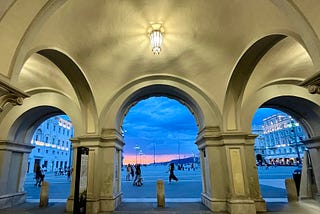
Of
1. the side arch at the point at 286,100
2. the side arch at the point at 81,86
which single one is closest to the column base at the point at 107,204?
the side arch at the point at 81,86

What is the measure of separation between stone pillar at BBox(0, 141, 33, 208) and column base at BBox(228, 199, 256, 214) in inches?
352

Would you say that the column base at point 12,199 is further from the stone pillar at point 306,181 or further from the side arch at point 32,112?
the stone pillar at point 306,181

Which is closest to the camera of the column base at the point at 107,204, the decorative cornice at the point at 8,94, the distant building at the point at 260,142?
the decorative cornice at the point at 8,94

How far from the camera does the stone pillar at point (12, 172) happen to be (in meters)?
8.06

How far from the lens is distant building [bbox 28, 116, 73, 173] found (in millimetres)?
36219

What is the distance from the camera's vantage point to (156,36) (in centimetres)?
547

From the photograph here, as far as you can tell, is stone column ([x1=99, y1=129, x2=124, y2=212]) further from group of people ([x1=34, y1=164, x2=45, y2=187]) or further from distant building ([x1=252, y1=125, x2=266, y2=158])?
distant building ([x1=252, y1=125, x2=266, y2=158])

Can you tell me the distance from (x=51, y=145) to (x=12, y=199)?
36528 millimetres

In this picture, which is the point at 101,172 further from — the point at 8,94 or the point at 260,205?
the point at 260,205

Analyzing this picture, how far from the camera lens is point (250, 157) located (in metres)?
7.14

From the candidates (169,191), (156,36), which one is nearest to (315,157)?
(169,191)

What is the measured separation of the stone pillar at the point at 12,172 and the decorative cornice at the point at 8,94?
6906 millimetres

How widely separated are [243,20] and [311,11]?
227 cm

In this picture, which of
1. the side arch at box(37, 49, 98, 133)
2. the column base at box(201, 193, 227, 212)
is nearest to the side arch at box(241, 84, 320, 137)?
the column base at box(201, 193, 227, 212)
